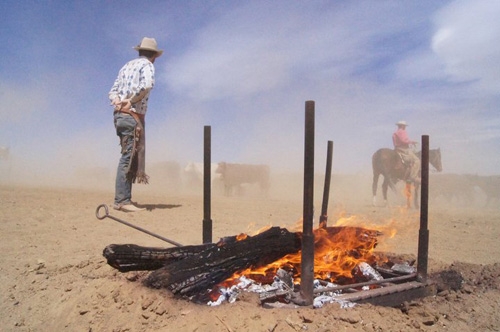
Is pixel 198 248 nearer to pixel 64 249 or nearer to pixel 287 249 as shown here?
pixel 287 249

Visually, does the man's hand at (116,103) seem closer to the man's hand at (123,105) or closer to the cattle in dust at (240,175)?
the man's hand at (123,105)

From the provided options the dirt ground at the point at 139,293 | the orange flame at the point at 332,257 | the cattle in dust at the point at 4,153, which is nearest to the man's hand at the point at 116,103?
the dirt ground at the point at 139,293

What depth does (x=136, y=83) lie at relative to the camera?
6566mm

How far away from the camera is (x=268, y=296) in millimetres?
2951

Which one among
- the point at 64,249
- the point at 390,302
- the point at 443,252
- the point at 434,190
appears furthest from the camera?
the point at 434,190

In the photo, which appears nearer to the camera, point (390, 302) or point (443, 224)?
point (390, 302)

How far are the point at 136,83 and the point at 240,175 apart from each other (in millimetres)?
16939

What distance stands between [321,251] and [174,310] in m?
1.60

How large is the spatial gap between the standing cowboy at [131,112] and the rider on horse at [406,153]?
13301mm

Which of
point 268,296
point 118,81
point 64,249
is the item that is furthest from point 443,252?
point 118,81

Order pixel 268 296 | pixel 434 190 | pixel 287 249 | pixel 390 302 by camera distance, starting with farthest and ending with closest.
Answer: pixel 434 190
pixel 287 249
pixel 390 302
pixel 268 296

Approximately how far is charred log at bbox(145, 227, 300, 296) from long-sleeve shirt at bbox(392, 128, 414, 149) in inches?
601

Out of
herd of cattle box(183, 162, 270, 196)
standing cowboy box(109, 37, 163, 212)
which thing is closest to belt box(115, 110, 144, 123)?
standing cowboy box(109, 37, 163, 212)

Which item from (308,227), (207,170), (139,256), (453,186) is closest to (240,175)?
(453,186)
